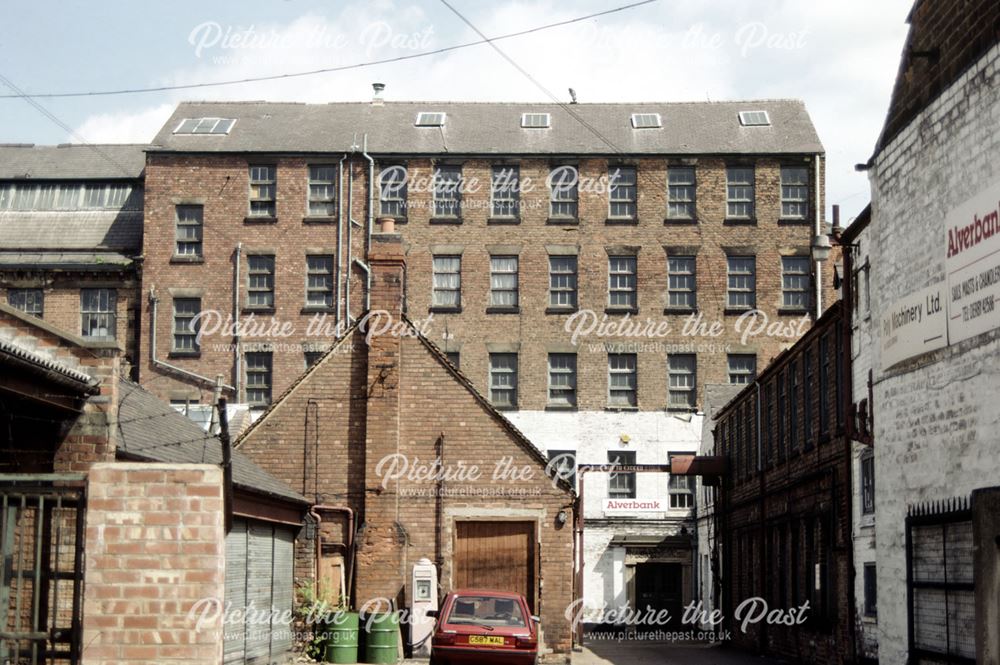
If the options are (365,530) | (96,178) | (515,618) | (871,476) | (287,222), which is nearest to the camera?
(515,618)

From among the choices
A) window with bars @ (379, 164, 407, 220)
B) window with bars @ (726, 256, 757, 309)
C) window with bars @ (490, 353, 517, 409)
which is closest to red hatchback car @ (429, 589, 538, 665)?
window with bars @ (490, 353, 517, 409)

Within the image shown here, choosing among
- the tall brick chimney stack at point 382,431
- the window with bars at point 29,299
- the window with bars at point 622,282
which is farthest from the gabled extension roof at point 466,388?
the window with bars at point 29,299

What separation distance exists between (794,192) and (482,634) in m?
28.9

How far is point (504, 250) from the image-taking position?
150ft

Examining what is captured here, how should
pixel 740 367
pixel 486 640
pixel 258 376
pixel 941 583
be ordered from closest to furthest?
pixel 941 583
pixel 486 640
pixel 258 376
pixel 740 367

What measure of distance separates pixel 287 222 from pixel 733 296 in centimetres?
1556

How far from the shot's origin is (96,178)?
5012cm

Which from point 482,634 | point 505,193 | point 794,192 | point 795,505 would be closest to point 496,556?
point 482,634

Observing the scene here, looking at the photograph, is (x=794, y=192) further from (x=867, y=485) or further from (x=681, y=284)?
(x=867, y=485)

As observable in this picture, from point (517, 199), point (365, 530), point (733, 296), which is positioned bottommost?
point (365, 530)

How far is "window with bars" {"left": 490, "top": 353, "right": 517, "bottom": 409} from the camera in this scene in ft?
149

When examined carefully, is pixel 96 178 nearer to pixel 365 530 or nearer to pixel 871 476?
pixel 365 530

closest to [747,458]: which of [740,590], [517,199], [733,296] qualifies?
[740,590]

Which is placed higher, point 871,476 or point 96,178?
point 96,178
